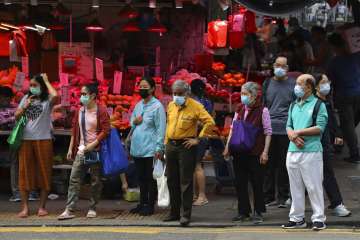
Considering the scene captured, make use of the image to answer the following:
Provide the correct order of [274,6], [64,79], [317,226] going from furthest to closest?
[64,79], [274,6], [317,226]

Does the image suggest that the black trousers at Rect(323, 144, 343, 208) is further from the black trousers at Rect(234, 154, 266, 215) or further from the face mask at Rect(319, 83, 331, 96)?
the black trousers at Rect(234, 154, 266, 215)

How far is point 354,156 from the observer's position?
12531 millimetres

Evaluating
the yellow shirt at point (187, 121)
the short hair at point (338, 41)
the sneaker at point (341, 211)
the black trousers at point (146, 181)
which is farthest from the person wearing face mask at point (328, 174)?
the short hair at point (338, 41)

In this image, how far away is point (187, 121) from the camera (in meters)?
8.88

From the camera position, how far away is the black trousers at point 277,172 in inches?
378

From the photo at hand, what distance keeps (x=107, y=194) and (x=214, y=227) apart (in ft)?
8.26

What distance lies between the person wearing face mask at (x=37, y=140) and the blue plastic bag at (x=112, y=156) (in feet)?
2.49

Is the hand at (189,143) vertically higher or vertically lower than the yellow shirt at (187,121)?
lower

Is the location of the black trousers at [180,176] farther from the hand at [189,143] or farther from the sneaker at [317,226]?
the sneaker at [317,226]

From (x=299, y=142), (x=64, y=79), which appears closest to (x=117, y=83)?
(x=64, y=79)

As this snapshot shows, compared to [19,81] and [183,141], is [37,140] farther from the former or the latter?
[19,81]

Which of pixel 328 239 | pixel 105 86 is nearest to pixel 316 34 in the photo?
pixel 105 86

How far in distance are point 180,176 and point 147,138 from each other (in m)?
0.80

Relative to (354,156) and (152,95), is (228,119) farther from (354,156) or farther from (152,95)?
(354,156)
